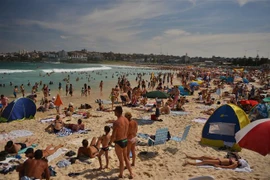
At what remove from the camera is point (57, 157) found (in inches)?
235

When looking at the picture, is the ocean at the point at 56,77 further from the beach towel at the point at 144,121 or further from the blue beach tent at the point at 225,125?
the blue beach tent at the point at 225,125

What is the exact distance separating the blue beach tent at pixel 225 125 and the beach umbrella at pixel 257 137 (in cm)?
280

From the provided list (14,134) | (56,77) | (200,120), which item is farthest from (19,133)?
(56,77)

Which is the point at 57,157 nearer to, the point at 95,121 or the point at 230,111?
the point at 95,121

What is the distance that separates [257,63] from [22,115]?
80.9m

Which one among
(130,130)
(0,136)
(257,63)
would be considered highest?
(257,63)

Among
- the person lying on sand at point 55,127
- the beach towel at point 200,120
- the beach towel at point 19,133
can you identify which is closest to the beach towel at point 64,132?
the person lying on sand at point 55,127

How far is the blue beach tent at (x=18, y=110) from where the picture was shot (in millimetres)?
9727

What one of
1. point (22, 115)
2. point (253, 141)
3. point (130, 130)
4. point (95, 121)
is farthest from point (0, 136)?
point (253, 141)

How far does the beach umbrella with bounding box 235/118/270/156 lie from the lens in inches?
152

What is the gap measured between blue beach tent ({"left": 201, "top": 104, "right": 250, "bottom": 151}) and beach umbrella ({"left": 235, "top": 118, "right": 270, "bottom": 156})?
2.80 m

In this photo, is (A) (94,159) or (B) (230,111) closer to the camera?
(A) (94,159)

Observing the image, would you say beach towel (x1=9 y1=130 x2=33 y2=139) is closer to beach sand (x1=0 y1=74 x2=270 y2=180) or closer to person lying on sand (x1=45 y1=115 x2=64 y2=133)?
beach sand (x1=0 y1=74 x2=270 y2=180)

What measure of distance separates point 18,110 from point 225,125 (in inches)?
348
